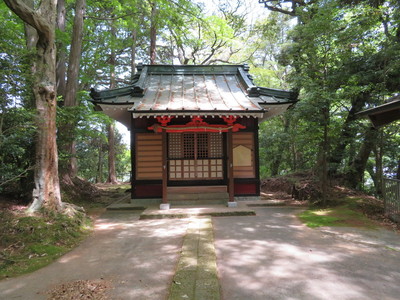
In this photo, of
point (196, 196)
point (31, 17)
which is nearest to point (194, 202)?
point (196, 196)

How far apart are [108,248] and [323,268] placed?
3.65 metres

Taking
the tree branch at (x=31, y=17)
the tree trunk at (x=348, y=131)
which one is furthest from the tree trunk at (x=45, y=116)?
the tree trunk at (x=348, y=131)

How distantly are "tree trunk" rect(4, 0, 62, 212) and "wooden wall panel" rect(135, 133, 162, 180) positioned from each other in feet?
11.0

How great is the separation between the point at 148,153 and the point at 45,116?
152 inches

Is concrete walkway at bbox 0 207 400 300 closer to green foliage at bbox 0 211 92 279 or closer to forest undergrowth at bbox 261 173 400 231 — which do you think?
green foliage at bbox 0 211 92 279

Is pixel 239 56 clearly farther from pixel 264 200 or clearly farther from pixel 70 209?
pixel 70 209

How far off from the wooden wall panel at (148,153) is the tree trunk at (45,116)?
3.34 metres

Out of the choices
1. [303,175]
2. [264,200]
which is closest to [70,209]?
[264,200]

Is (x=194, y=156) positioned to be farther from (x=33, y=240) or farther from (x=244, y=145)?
(x=33, y=240)

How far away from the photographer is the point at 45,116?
5805mm

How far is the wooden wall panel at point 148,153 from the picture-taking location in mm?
9125

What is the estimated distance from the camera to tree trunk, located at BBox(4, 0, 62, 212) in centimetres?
569

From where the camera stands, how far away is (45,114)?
19.1 feet

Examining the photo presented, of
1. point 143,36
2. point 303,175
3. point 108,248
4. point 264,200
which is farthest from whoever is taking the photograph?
point 143,36
